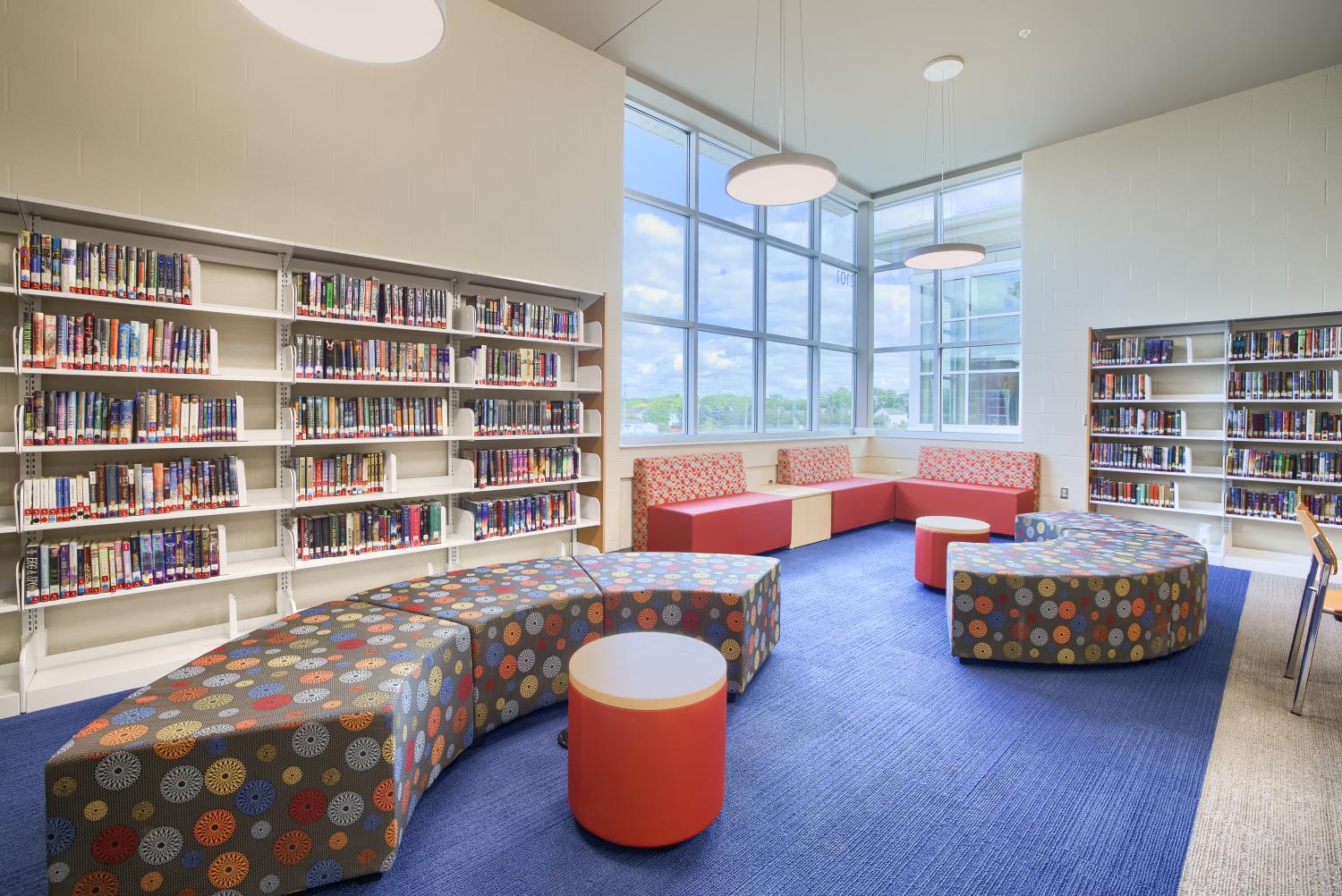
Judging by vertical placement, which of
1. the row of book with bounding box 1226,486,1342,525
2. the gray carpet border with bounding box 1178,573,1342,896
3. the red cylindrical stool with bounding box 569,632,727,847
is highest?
the row of book with bounding box 1226,486,1342,525

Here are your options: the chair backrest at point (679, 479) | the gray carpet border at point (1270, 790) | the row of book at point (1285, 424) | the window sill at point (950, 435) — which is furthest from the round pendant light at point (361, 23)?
the window sill at point (950, 435)

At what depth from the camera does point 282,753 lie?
1.56 metres

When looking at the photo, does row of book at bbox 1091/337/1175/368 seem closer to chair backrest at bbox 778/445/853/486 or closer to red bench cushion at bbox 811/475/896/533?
red bench cushion at bbox 811/475/896/533

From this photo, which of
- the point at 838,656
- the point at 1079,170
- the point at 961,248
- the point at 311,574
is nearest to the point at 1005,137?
the point at 1079,170

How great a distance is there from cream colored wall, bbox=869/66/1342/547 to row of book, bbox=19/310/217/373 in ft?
23.9

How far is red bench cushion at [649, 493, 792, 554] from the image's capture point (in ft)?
16.0

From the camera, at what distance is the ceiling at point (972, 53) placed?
14.0 feet

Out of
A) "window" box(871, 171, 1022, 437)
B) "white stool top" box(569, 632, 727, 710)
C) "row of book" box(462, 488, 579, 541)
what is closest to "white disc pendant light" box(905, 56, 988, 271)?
"window" box(871, 171, 1022, 437)

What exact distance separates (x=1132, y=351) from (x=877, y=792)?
5677 millimetres

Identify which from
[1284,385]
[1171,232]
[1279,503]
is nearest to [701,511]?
[1279,503]

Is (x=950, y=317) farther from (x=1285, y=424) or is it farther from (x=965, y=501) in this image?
(x=1285, y=424)

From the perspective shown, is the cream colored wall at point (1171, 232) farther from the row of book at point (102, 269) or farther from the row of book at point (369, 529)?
the row of book at point (102, 269)

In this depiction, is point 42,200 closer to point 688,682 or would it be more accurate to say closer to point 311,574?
point 311,574

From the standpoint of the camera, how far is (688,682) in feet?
6.15
